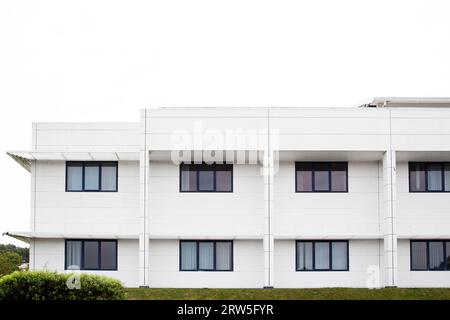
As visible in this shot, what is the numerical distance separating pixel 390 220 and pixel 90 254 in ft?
44.2

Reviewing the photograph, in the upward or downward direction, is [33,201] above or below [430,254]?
above

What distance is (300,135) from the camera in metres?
39.9

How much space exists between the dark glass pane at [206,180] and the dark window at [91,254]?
467 cm

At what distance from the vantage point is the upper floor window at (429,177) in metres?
41.9

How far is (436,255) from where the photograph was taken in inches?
1646

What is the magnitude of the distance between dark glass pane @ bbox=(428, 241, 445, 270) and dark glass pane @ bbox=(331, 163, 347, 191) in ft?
15.8

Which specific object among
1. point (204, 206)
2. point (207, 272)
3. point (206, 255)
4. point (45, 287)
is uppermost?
point (204, 206)

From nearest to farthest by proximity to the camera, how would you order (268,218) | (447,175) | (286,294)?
(286,294)
(268,218)
(447,175)

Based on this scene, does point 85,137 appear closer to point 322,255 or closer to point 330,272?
point 322,255

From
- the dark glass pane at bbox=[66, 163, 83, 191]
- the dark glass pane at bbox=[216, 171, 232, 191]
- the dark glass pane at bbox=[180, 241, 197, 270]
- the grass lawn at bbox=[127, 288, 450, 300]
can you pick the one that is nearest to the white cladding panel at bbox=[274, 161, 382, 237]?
the dark glass pane at bbox=[216, 171, 232, 191]

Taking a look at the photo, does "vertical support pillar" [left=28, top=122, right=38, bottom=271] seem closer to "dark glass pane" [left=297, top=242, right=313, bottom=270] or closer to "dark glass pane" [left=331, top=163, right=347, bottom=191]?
"dark glass pane" [left=297, top=242, right=313, bottom=270]

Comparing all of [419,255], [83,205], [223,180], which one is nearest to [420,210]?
[419,255]

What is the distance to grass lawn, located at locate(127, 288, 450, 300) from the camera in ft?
121
